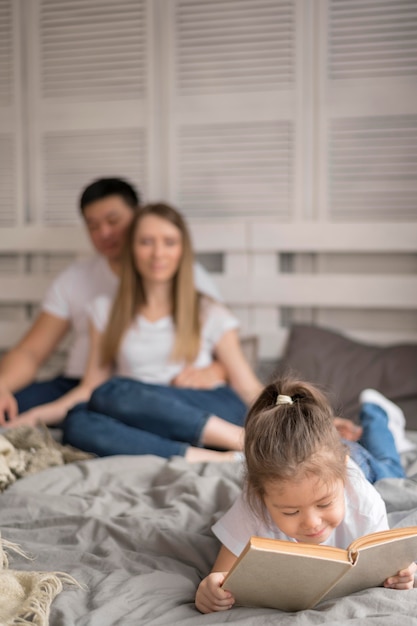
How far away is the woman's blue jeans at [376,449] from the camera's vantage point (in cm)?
151

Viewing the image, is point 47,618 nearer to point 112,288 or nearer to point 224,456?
point 224,456

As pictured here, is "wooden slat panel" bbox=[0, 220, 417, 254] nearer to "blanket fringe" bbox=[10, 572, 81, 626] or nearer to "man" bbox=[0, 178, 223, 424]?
"man" bbox=[0, 178, 223, 424]

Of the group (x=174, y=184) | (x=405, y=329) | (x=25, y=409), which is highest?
(x=174, y=184)

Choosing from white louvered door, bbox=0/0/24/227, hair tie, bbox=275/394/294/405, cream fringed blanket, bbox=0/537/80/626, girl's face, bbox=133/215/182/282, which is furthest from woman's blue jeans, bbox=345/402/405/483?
white louvered door, bbox=0/0/24/227

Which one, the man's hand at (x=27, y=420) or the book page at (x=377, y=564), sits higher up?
the book page at (x=377, y=564)

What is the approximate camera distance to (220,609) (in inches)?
44.5

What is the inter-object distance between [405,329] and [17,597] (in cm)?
189

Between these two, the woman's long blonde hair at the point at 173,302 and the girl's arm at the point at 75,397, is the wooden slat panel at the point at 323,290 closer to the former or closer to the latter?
the woman's long blonde hair at the point at 173,302

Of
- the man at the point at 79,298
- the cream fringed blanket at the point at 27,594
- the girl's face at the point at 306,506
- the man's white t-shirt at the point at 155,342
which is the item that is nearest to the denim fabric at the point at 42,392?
the man at the point at 79,298

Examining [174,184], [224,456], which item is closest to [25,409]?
[224,456]

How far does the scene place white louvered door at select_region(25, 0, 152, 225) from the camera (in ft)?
9.48

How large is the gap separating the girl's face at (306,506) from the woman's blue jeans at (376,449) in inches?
10.8

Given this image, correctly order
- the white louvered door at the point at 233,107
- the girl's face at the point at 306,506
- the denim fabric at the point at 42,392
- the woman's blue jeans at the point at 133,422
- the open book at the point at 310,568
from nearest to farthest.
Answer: the open book at the point at 310,568 < the girl's face at the point at 306,506 < the woman's blue jeans at the point at 133,422 < the denim fabric at the point at 42,392 < the white louvered door at the point at 233,107

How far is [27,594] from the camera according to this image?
1150 mm
